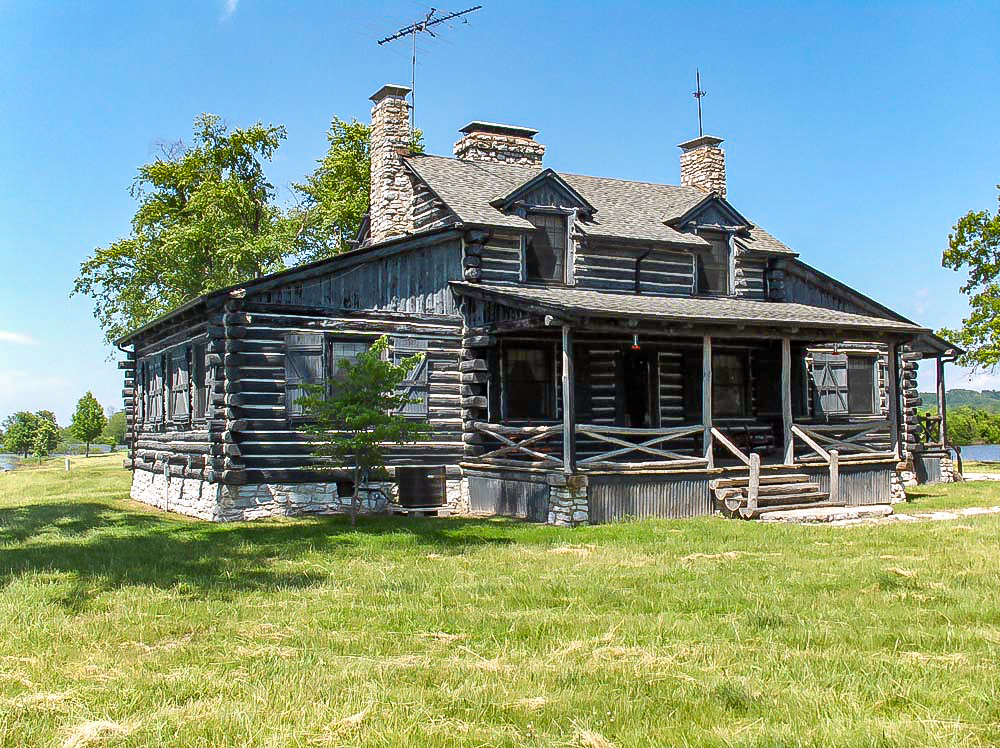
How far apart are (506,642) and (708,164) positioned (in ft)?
71.9

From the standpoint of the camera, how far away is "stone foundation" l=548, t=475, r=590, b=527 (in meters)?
17.0

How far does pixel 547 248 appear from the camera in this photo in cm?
2180

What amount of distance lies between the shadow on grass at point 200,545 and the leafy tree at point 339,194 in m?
20.1

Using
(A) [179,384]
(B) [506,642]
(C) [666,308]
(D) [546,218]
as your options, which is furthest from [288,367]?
(B) [506,642]

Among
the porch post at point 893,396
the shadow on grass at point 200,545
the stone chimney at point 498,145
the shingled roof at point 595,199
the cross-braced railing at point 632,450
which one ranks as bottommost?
the shadow on grass at point 200,545

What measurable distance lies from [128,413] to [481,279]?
1224 cm

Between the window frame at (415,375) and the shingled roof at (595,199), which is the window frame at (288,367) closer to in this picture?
the window frame at (415,375)

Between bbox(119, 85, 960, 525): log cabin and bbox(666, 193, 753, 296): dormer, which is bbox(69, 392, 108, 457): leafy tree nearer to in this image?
bbox(119, 85, 960, 525): log cabin

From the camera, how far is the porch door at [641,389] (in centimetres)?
2211

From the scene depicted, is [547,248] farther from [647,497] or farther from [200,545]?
[200,545]

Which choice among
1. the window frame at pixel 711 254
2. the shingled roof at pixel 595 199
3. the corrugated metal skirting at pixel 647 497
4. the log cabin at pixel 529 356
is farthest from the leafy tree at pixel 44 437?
the corrugated metal skirting at pixel 647 497

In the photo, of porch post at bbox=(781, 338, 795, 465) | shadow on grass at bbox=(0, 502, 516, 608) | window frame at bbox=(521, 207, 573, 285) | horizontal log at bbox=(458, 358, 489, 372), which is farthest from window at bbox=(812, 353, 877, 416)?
shadow on grass at bbox=(0, 502, 516, 608)

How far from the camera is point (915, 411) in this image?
2809 cm

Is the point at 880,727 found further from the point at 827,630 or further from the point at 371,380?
the point at 371,380
